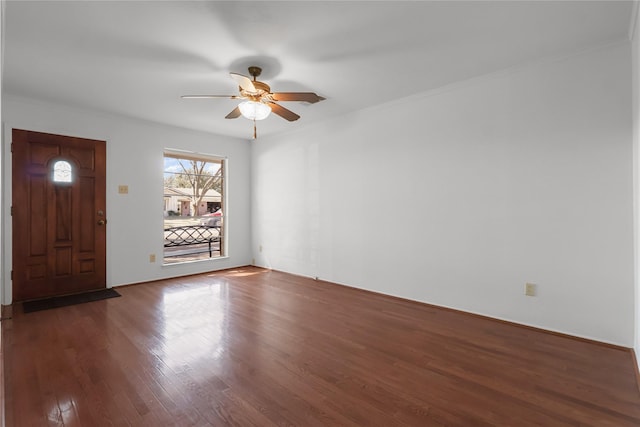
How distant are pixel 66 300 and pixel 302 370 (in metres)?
3.34

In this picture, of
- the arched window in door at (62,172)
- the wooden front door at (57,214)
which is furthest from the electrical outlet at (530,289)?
the arched window in door at (62,172)

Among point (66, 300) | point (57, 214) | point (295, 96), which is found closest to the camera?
point (295, 96)

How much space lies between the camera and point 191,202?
5.51 metres

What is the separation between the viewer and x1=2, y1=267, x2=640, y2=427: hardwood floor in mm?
1738

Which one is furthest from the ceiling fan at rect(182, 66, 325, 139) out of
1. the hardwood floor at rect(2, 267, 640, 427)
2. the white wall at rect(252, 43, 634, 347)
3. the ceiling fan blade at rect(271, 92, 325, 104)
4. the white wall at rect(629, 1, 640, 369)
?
the white wall at rect(629, 1, 640, 369)

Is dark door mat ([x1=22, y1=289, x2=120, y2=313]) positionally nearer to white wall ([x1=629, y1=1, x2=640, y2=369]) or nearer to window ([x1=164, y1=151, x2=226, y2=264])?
window ([x1=164, y1=151, x2=226, y2=264])

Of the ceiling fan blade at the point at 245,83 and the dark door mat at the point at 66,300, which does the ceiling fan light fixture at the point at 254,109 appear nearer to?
the ceiling fan blade at the point at 245,83

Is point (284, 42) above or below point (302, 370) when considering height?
above

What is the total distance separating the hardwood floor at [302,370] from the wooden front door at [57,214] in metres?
0.75

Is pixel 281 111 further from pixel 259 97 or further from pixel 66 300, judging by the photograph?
pixel 66 300

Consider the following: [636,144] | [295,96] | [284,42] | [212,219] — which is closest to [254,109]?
[295,96]

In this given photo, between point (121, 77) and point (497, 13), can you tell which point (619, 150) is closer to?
point (497, 13)

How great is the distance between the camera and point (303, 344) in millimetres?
2605

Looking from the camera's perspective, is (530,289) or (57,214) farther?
(57,214)
